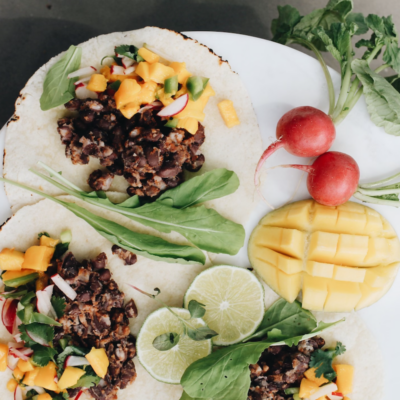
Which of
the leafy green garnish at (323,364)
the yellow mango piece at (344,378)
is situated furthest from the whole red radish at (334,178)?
the yellow mango piece at (344,378)

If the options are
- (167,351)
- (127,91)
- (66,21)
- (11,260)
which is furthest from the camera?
(66,21)

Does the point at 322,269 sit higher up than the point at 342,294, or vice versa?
the point at 322,269

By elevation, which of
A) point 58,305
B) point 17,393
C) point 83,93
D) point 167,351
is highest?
point 83,93

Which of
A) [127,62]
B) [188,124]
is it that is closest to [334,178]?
[188,124]

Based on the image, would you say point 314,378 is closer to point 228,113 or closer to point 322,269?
point 322,269

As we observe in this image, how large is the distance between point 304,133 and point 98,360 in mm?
2233

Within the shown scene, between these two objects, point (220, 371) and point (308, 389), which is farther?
point (308, 389)

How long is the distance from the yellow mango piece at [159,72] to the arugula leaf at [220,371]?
202cm

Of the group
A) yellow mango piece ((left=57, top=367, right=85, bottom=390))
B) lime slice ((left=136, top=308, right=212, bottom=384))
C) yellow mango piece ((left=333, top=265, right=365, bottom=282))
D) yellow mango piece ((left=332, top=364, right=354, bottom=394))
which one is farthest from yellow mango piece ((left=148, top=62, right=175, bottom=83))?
yellow mango piece ((left=332, top=364, right=354, bottom=394))

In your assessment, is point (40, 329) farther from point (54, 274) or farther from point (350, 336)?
point (350, 336)

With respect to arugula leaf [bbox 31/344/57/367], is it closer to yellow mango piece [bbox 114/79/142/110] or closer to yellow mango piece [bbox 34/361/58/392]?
yellow mango piece [bbox 34/361/58/392]

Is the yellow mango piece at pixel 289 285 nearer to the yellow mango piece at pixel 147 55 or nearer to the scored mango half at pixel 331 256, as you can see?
the scored mango half at pixel 331 256

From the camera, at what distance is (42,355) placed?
2.53 metres

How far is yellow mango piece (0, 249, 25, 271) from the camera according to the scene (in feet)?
8.57
